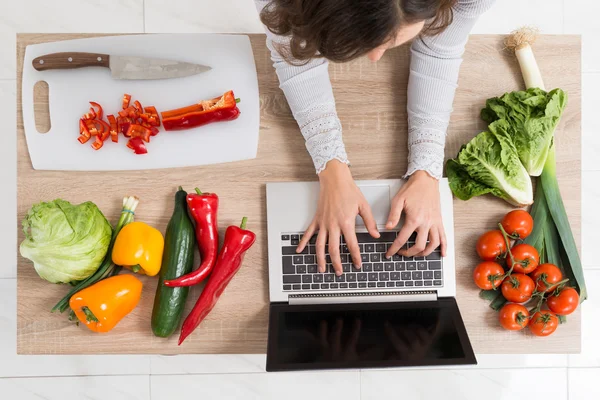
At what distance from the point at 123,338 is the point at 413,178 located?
0.67 meters

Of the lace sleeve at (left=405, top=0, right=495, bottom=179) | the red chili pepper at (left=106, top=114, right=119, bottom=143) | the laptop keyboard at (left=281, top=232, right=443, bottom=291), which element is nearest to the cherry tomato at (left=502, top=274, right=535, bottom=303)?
the laptop keyboard at (left=281, top=232, right=443, bottom=291)

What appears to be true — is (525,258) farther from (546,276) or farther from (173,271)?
(173,271)

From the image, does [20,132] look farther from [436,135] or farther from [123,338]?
[436,135]

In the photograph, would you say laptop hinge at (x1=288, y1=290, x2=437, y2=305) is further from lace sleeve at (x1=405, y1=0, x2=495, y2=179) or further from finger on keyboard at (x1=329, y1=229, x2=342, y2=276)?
lace sleeve at (x1=405, y1=0, x2=495, y2=179)

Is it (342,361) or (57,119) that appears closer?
(342,361)

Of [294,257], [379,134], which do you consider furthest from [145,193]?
[379,134]

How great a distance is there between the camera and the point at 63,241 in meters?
0.92

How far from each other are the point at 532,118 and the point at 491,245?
264mm

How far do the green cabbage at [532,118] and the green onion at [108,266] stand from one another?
0.77 m

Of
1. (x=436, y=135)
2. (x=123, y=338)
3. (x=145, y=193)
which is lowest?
(x=123, y=338)

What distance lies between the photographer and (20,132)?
1041mm

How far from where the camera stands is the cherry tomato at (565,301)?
972 mm

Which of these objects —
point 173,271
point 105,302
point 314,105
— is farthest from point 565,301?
point 105,302

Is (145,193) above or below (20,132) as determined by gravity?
below
